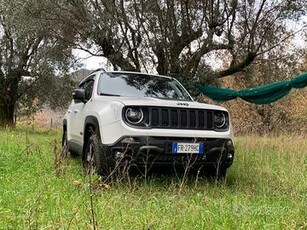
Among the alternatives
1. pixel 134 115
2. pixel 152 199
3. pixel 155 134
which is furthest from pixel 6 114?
pixel 152 199

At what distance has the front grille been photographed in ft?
18.0

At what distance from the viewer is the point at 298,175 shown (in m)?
6.27

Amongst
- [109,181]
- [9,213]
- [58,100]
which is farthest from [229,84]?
[9,213]

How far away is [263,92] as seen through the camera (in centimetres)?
1080

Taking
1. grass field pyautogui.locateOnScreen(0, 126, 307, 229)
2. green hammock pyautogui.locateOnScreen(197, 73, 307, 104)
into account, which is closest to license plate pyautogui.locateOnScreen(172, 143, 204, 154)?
grass field pyautogui.locateOnScreen(0, 126, 307, 229)

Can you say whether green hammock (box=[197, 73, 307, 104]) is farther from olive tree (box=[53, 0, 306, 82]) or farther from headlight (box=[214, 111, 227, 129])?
headlight (box=[214, 111, 227, 129])

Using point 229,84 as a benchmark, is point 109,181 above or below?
below

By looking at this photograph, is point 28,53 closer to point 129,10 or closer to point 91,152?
point 129,10

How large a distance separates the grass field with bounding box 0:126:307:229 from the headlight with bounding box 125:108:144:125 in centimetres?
78

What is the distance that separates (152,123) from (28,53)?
1537 cm

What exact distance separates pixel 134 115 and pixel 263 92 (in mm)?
6257

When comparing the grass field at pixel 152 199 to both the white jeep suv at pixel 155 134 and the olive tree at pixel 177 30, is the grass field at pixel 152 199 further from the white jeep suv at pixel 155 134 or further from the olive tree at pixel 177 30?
the olive tree at pixel 177 30

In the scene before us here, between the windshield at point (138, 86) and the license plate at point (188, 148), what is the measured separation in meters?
1.40

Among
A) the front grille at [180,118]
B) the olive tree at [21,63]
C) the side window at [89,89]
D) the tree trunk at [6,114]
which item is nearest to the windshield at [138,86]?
the side window at [89,89]
